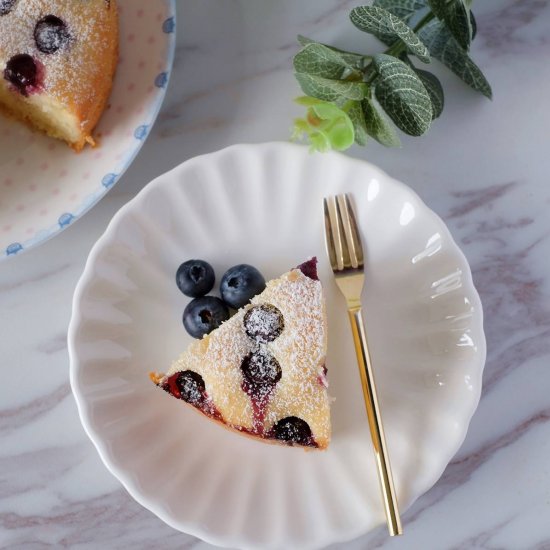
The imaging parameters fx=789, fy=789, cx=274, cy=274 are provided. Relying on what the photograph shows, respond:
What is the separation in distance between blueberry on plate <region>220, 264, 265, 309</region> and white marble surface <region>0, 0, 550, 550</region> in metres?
0.32

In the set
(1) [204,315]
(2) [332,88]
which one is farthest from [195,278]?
(2) [332,88]

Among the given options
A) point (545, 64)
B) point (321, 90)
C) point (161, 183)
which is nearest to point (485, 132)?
point (545, 64)

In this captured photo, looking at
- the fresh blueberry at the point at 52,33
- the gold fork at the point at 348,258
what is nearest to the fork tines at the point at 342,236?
the gold fork at the point at 348,258

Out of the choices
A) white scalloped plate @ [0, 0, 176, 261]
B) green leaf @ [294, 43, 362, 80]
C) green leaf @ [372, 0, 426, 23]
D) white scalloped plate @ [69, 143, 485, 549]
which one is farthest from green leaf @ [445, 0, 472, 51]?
white scalloped plate @ [0, 0, 176, 261]

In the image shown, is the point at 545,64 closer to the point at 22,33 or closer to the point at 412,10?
the point at 412,10

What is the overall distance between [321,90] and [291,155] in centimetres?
14

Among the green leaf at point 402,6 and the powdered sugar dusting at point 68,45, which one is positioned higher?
the powdered sugar dusting at point 68,45

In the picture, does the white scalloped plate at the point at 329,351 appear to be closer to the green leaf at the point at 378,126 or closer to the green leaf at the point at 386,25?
the green leaf at the point at 378,126

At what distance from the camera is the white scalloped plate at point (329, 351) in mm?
1518

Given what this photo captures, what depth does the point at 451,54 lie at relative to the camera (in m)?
1.64

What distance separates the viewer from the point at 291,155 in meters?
1.60

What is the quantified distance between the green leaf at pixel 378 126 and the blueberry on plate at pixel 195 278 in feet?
1.41

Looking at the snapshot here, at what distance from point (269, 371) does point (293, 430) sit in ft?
0.39

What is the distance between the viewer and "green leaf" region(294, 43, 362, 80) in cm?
152
